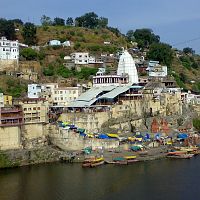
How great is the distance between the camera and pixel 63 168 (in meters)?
28.9

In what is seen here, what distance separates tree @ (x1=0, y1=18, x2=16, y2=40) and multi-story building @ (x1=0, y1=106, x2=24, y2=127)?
22.1 m

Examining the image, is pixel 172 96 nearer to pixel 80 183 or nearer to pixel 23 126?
pixel 23 126

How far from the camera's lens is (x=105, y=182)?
25703 millimetres

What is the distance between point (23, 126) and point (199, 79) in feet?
108

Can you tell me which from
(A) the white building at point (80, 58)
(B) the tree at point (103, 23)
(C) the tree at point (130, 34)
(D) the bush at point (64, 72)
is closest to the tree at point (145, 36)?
(C) the tree at point (130, 34)

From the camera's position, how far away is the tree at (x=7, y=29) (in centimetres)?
5175

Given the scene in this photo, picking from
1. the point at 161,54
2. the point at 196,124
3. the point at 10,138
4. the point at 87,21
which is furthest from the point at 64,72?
the point at 87,21

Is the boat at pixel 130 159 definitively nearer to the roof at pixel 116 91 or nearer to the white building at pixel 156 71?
the roof at pixel 116 91

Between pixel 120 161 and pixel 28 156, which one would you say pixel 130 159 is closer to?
pixel 120 161

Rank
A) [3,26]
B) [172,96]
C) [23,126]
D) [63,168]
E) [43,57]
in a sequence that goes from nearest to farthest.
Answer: [63,168]
[23,126]
[172,96]
[43,57]
[3,26]

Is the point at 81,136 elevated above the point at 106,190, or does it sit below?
above

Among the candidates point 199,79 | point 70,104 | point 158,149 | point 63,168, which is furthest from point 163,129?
point 199,79

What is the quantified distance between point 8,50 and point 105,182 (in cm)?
2104

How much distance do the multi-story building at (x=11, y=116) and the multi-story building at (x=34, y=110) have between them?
42 centimetres
